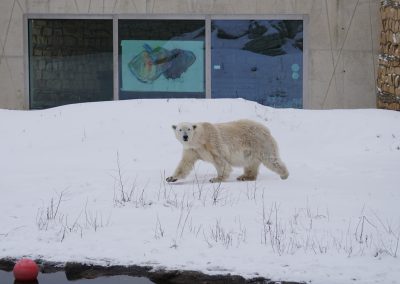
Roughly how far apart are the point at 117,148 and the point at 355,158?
365cm

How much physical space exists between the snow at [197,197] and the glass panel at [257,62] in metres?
3.49

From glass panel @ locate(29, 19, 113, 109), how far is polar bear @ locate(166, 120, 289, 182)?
8296 millimetres

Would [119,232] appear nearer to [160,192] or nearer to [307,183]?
[160,192]

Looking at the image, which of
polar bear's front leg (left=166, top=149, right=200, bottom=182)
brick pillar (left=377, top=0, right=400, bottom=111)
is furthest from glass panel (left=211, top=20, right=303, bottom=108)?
polar bear's front leg (left=166, top=149, right=200, bottom=182)

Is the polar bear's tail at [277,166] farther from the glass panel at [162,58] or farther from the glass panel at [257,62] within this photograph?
the glass panel at [162,58]

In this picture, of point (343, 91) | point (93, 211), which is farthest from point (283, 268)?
point (343, 91)

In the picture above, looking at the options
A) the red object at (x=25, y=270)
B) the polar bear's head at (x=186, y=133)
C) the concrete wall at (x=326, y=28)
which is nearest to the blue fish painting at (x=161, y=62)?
the concrete wall at (x=326, y=28)

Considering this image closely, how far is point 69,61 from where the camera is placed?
1808 cm

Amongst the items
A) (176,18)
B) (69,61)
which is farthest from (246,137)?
(69,61)

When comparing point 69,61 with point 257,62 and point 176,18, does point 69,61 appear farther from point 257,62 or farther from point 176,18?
point 257,62

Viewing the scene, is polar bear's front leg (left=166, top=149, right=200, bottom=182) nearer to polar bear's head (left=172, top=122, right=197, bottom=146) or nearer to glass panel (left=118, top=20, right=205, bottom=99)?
polar bear's head (left=172, top=122, right=197, bottom=146)

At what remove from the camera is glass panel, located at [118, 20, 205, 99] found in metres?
17.7

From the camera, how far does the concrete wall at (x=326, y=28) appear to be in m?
17.2

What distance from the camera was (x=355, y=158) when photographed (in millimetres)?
11578
